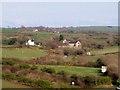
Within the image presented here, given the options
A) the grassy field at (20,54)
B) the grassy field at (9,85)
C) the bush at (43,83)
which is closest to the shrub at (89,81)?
the bush at (43,83)

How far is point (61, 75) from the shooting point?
795 centimetres

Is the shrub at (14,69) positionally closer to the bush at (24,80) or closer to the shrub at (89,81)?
the bush at (24,80)

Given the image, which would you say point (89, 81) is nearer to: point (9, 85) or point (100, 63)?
point (9, 85)

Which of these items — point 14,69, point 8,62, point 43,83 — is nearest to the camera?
point 43,83

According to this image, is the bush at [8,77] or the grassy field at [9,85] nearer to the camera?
the grassy field at [9,85]

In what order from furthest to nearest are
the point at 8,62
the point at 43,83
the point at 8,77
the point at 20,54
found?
the point at 20,54
the point at 8,62
the point at 8,77
the point at 43,83

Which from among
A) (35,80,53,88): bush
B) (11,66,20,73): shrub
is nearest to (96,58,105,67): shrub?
(11,66,20,73): shrub

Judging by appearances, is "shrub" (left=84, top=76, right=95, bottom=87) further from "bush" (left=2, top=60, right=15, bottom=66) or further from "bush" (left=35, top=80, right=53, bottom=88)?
"bush" (left=2, top=60, right=15, bottom=66)

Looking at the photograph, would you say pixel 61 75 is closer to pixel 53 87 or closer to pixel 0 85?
pixel 53 87

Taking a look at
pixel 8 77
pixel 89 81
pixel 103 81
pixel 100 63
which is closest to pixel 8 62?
pixel 8 77

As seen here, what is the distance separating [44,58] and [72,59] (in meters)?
1.06

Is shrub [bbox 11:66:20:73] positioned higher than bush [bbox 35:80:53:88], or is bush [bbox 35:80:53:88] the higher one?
shrub [bbox 11:66:20:73]

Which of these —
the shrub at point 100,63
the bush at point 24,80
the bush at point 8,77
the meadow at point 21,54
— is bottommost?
the bush at point 24,80

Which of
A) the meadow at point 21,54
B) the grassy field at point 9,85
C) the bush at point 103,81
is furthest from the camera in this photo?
the meadow at point 21,54
